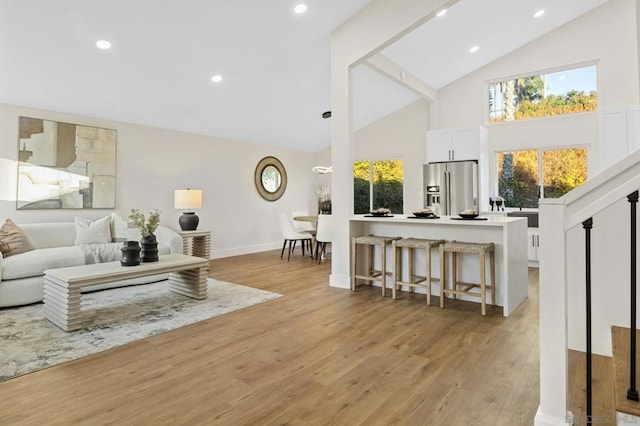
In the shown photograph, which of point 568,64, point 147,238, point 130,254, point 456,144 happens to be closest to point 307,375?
point 130,254

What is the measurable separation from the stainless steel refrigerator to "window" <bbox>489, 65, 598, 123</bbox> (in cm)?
129

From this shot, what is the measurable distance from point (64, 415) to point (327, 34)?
4.67 m

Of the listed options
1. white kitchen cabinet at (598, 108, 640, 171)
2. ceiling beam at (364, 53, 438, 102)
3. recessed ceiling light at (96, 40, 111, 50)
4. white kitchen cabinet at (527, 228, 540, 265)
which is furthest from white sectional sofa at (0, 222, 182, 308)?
white kitchen cabinet at (598, 108, 640, 171)

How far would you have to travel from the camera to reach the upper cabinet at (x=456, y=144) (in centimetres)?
632

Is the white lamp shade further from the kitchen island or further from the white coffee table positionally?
the kitchen island

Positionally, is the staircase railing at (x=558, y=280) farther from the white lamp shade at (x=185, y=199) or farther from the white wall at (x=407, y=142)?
the white wall at (x=407, y=142)

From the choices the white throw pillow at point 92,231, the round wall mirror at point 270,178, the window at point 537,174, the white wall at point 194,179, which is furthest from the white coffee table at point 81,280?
the window at point 537,174

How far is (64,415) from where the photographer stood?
5.90 feet

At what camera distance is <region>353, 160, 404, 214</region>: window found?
7.84 meters

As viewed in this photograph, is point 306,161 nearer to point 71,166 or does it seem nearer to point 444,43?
point 444,43

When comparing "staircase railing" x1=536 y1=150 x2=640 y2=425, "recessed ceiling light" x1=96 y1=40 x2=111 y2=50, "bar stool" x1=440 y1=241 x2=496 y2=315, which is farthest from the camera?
"recessed ceiling light" x1=96 y1=40 x2=111 y2=50

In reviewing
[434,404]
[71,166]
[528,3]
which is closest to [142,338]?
[434,404]

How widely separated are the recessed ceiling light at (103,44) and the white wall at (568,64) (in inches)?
233

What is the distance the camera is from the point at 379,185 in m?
8.18
